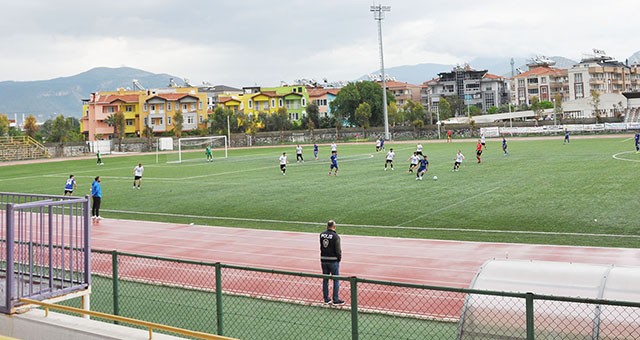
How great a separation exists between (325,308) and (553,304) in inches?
205

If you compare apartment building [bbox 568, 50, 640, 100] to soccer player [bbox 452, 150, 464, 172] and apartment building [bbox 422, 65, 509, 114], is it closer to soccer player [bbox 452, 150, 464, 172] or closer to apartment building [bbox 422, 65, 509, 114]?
apartment building [bbox 422, 65, 509, 114]

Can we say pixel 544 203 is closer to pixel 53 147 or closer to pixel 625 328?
pixel 625 328

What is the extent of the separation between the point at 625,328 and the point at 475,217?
15472 mm

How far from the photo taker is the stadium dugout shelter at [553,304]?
707 cm

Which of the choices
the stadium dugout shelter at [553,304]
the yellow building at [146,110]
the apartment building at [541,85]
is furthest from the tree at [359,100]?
the stadium dugout shelter at [553,304]

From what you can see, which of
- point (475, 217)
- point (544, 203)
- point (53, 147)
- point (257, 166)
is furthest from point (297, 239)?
point (53, 147)

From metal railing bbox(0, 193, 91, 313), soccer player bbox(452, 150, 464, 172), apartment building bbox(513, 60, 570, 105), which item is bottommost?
metal railing bbox(0, 193, 91, 313)

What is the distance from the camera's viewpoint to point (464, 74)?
152 m

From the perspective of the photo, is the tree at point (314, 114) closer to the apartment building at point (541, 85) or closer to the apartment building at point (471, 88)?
the apartment building at point (471, 88)

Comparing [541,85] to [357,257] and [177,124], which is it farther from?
[357,257]

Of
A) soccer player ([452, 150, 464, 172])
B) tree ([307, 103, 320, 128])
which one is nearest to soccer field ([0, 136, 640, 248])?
soccer player ([452, 150, 464, 172])

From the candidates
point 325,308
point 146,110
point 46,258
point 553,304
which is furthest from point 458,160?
point 146,110

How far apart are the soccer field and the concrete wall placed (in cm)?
1206

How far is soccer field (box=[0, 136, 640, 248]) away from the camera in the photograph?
67.0ft
